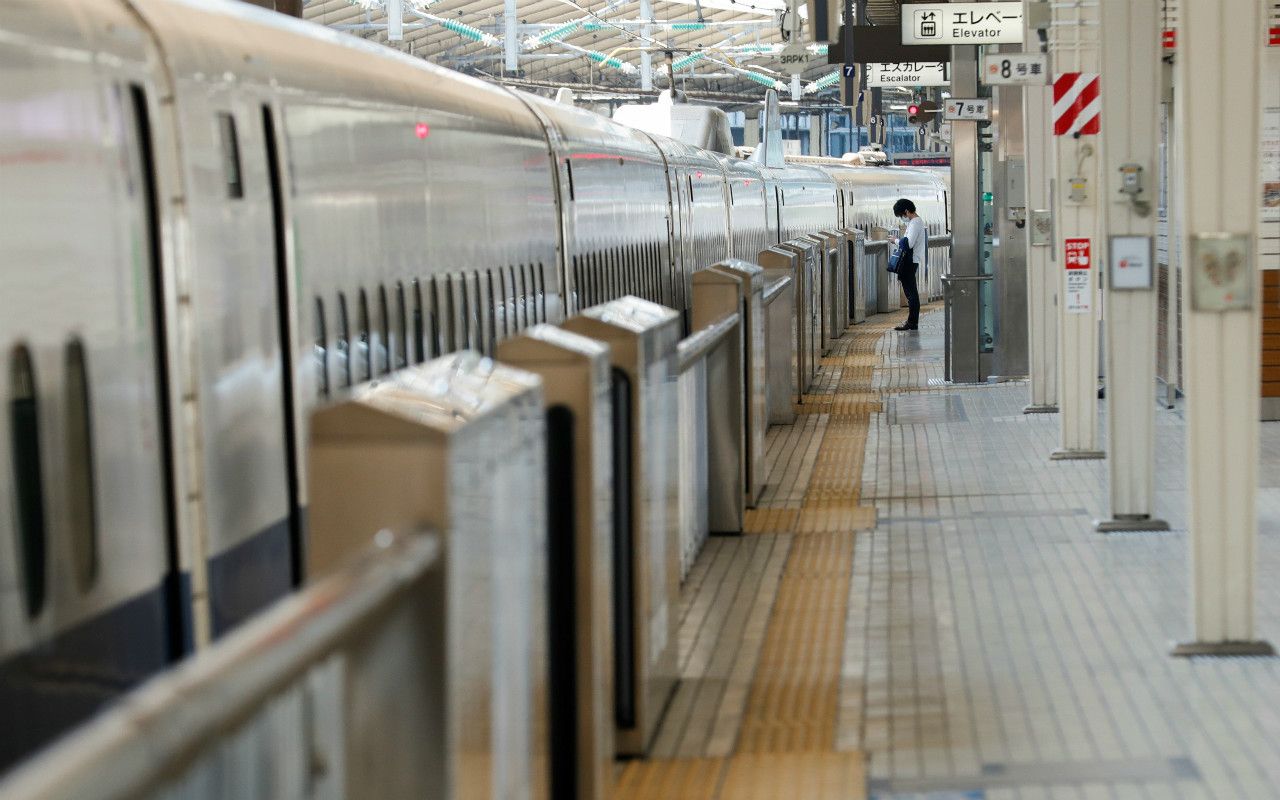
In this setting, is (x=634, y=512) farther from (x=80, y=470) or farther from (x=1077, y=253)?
(x=1077, y=253)

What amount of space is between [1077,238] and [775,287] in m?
2.18

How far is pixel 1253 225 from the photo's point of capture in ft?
19.9

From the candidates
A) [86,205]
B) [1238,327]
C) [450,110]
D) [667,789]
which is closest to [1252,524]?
[1238,327]

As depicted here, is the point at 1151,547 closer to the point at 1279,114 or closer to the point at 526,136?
the point at 526,136

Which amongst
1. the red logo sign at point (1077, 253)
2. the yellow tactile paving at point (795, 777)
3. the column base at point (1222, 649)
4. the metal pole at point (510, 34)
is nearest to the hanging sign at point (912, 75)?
the red logo sign at point (1077, 253)

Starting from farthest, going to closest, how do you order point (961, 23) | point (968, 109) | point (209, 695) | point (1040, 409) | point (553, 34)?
point (553, 34) < point (968, 109) < point (961, 23) < point (1040, 409) < point (209, 695)

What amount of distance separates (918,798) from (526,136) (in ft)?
17.0

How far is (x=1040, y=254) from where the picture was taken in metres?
13.9

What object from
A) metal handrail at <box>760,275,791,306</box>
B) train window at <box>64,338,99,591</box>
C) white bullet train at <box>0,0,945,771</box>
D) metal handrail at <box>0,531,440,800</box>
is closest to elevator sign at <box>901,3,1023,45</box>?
metal handrail at <box>760,275,791,306</box>

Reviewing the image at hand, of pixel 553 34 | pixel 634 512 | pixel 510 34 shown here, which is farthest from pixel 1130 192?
pixel 553 34

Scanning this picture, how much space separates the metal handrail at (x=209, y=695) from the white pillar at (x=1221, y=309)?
442cm

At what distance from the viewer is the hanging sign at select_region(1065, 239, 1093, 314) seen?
34.7 ft

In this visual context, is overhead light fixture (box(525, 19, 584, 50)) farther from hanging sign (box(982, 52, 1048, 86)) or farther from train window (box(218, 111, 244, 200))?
train window (box(218, 111, 244, 200))

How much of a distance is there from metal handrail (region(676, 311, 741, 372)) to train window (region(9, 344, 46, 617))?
12.6 feet
